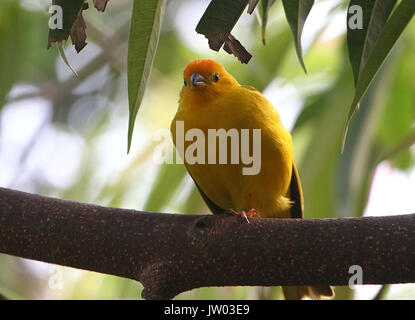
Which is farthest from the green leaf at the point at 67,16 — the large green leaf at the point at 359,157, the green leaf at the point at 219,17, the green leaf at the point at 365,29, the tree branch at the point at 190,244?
the large green leaf at the point at 359,157

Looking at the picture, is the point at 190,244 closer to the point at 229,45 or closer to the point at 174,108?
the point at 229,45

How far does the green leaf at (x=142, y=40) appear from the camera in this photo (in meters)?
1.98

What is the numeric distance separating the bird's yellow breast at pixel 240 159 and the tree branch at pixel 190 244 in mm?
1136

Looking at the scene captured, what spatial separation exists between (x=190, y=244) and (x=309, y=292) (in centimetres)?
154

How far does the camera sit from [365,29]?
6.99 feet

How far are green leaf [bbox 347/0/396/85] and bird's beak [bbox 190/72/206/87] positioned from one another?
1.83 meters

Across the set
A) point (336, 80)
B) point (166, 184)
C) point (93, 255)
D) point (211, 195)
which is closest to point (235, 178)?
point (211, 195)

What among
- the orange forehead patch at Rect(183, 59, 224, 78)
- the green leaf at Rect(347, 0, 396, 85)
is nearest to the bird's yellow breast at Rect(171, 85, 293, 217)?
the orange forehead patch at Rect(183, 59, 224, 78)

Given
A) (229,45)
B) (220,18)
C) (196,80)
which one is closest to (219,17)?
(220,18)

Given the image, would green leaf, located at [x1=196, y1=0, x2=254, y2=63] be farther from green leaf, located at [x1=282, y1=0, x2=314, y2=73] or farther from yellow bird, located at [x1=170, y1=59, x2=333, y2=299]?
yellow bird, located at [x1=170, y1=59, x2=333, y2=299]

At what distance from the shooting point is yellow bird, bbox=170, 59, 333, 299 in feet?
11.5

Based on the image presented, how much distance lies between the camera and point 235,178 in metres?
3.53

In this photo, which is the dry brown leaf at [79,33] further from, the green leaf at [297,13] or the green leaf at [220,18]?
the green leaf at [297,13]

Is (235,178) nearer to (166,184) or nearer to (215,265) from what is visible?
(166,184)
